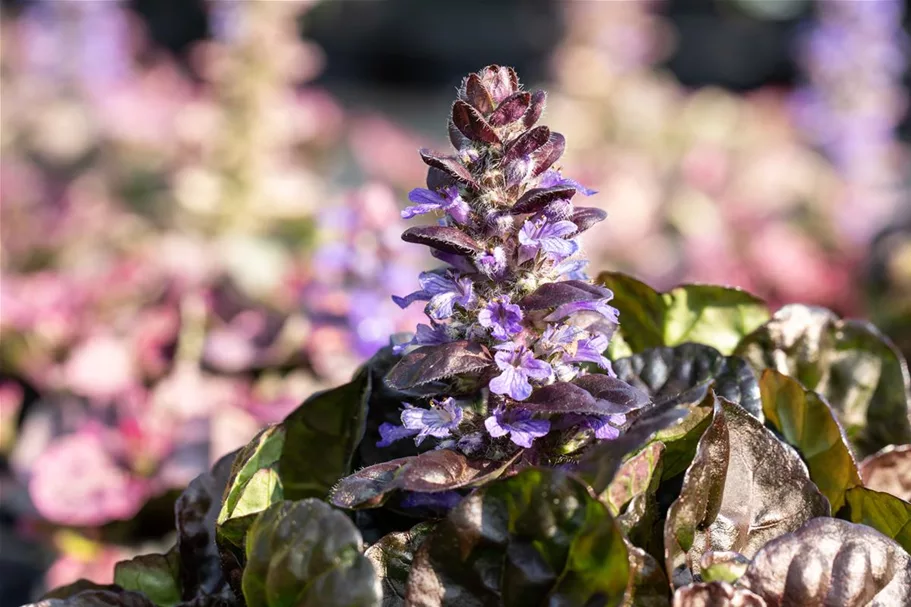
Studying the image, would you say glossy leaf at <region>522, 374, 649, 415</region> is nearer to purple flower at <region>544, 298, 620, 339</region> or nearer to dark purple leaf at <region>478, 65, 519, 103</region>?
purple flower at <region>544, 298, 620, 339</region>

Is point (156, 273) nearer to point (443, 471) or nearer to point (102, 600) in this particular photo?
point (102, 600)

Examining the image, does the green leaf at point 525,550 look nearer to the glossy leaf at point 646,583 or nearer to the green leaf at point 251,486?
the glossy leaf at point 646,583

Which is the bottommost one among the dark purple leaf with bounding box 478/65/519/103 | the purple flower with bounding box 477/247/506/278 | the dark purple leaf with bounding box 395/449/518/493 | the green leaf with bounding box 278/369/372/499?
the green leaf with bounding box 278/369/372/499

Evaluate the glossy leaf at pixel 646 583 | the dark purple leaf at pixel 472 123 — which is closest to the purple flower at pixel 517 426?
the glossy leaf at pixel 646 583

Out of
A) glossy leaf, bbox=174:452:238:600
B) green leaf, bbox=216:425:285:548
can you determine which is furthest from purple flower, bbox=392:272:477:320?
glossy leaf, bbox=174:452:238:600

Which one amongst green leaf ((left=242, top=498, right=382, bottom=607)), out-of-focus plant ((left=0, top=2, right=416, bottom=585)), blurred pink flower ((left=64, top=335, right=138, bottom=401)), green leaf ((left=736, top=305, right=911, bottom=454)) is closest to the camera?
green leaf ((left=242, top=498, right=382, bottom=607))

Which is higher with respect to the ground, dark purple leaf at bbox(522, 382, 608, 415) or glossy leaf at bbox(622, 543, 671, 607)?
dark purple leaf at bbox(522, 382, 608, 415)

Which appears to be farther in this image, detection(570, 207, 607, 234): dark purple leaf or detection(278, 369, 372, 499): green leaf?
detection(278, 369, 372, 499): green leaf
